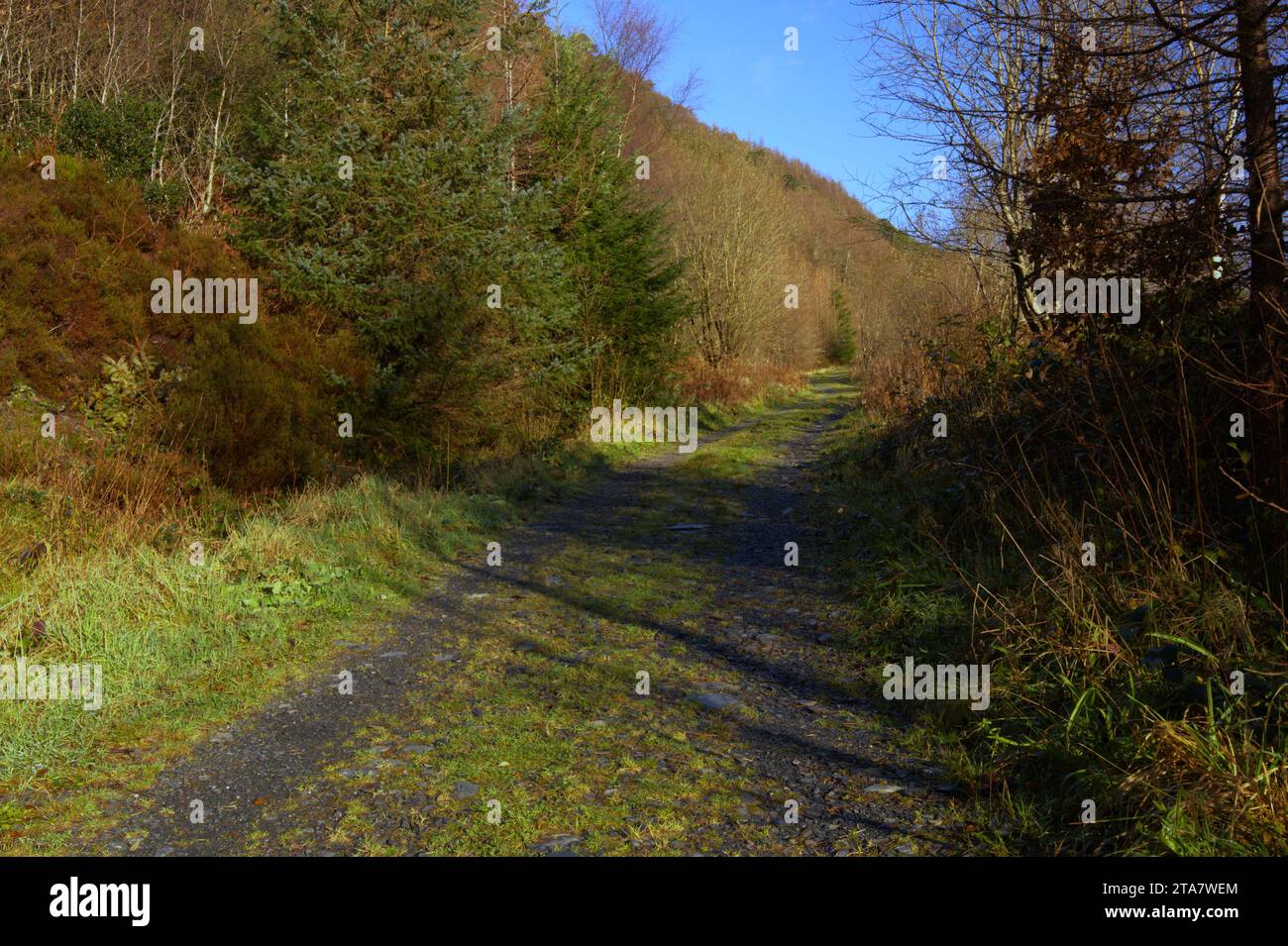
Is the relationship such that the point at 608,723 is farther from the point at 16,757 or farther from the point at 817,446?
the point at 817,446

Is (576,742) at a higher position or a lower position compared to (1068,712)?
lower

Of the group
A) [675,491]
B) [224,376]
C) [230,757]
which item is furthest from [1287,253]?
[224,376]

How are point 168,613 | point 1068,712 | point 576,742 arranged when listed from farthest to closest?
1. point 168,613
2. point 576,742
3. point 1068,712

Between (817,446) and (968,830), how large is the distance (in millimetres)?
13701

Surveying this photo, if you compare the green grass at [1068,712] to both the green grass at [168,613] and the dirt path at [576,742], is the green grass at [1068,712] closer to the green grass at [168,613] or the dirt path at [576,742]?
the dirt path at [576,742]

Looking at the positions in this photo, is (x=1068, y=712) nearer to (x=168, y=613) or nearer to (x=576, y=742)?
(x=576, y=742)

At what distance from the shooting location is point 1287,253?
4719 millimetres

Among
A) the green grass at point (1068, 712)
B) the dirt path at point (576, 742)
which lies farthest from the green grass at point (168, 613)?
the green grass at point (1068, 712)

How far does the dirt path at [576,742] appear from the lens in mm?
3422

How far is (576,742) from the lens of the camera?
4.29 meters

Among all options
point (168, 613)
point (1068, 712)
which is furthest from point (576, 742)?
point (168, 613)

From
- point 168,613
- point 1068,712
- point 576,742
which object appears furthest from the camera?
point 168,613

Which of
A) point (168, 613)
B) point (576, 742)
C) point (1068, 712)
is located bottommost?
point (576, 742)

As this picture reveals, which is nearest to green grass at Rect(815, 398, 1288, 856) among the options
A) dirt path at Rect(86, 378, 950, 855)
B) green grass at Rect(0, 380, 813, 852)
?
dirt path at Rect(86, 378, 950, 855)
